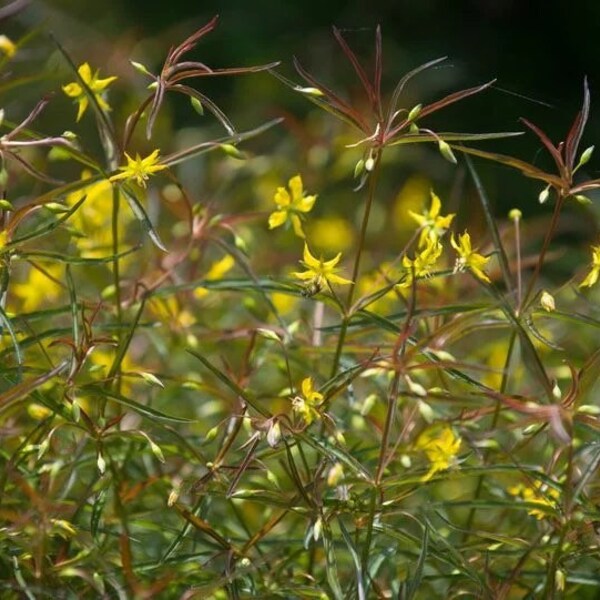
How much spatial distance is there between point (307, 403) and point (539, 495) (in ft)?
0.63

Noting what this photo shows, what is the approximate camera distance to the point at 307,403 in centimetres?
80

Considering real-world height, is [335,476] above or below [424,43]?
above

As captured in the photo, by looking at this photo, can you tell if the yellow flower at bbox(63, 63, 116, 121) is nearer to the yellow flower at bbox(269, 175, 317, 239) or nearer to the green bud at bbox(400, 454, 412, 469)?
the yellow flower at bbox(269, 175, 317, 239)

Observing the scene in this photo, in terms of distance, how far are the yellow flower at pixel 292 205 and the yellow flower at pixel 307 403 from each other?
0.16 metres

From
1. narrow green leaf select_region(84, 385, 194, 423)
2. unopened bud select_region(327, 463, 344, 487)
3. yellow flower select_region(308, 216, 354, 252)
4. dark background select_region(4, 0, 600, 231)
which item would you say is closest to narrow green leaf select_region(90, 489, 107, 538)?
narrow green leaf select_region(84, 385, 194, 423)

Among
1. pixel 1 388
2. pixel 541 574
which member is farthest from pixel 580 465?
pixel 1 388

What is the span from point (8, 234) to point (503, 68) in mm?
2772

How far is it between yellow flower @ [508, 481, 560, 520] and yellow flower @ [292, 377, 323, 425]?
0.17m

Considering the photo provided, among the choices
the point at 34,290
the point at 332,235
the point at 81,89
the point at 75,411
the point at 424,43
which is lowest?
the point at 424,43

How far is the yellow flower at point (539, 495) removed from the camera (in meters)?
0.83

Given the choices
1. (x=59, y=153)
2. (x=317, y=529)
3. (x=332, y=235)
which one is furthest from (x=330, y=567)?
(x=332, y=235)

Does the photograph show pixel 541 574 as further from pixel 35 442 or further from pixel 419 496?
pixel 35 442

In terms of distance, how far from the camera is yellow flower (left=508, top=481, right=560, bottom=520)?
0.83m

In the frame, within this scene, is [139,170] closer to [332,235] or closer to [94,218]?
[94,218]
